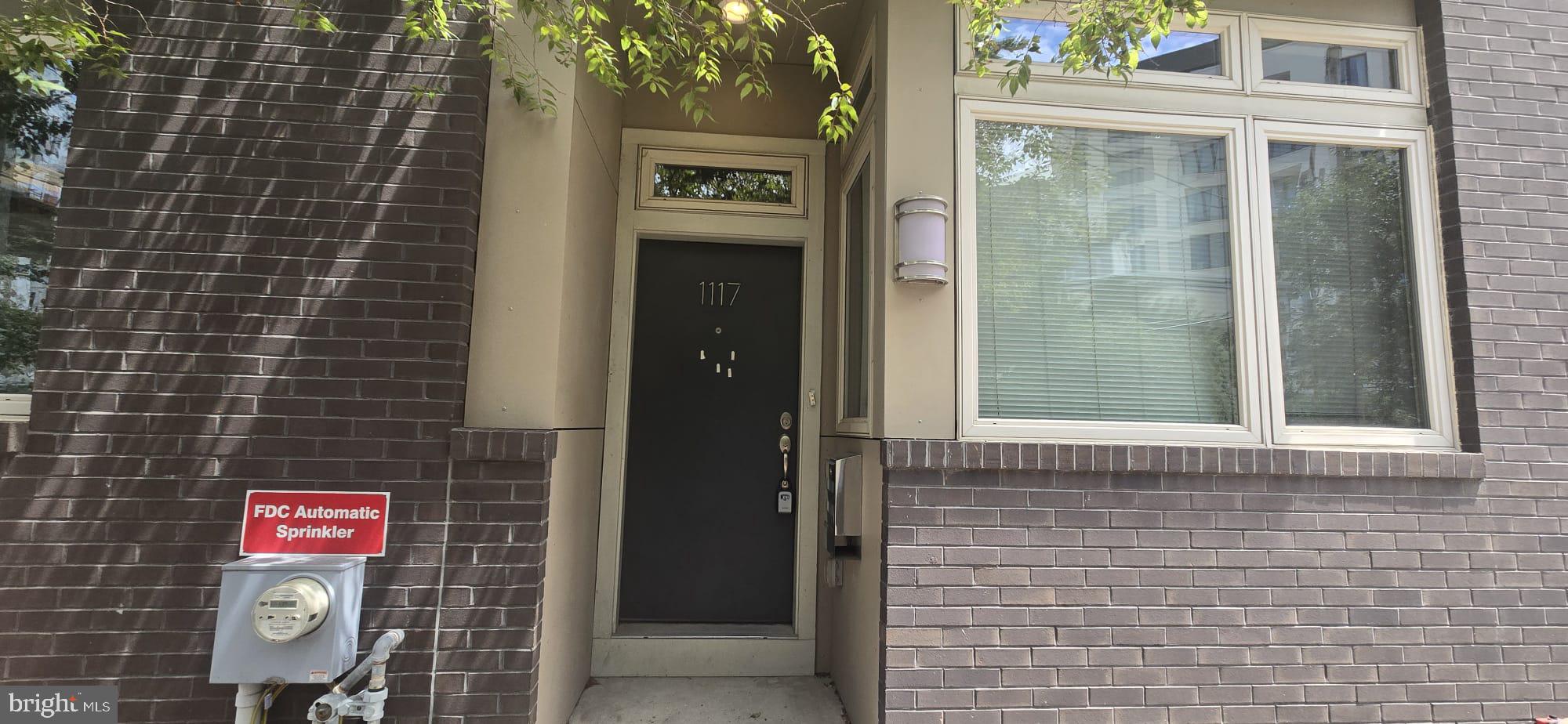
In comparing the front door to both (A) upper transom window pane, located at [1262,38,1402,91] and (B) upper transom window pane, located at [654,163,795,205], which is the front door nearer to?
(B) upper transom window pane, located at [654,163,795,205]

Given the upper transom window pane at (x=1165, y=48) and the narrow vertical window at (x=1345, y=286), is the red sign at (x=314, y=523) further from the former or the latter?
the narrow vertical window at (x=1345, y=286)

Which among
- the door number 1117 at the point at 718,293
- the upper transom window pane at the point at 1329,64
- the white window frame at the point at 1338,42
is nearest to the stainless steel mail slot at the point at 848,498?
the door number 1117 at the point at 718,293

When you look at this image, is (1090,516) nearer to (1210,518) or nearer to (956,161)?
(1210,518)

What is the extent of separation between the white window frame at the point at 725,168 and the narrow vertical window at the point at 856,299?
0.33 m

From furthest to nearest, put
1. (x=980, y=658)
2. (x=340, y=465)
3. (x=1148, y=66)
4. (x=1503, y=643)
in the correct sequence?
(x=1148, y=66) → (x=1503, y=643) → (x=980, y=658) → (x=340, y=465)

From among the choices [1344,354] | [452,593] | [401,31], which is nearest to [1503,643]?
[1344,354]

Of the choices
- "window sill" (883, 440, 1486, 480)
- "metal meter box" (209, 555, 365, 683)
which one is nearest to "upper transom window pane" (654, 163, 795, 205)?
"window sill" (883, 440, 1486, 480)

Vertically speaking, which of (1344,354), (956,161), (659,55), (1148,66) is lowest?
(1344,354)

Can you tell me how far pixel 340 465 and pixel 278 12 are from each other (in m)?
1.75

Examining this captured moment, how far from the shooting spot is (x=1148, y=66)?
2.80 meters

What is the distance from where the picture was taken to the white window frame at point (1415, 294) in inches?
105

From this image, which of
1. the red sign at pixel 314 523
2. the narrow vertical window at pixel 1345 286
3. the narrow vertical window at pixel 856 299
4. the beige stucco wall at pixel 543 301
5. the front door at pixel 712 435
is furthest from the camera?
the front door at pixel 712 435

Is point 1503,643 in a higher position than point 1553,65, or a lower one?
lower

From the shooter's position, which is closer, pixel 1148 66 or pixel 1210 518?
pixel 1210 518
